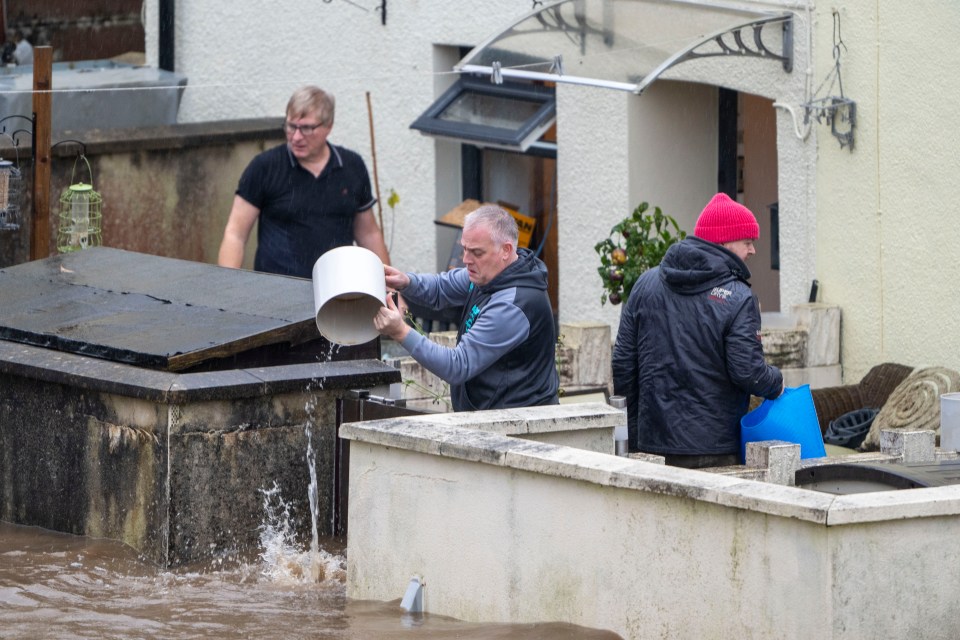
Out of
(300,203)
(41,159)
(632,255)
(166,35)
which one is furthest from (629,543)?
(166,35)

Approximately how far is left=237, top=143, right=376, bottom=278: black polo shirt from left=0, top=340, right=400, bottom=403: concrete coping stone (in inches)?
59.1

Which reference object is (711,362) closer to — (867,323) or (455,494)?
(455,494)

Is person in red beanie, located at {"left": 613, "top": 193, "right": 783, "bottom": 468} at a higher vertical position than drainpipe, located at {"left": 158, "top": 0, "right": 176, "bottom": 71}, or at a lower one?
lower

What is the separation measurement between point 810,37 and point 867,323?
157 cm

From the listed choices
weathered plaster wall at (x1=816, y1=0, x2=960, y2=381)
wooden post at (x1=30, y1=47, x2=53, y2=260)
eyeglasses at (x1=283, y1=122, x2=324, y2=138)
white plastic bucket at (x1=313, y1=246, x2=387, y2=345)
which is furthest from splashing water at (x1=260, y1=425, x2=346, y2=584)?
wooden post at (x1=30, y1=47, x2=53, y2=260)

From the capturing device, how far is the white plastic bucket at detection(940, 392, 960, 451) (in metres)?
6.55

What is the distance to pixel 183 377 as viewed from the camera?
6.47 metres

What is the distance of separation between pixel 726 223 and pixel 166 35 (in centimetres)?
913

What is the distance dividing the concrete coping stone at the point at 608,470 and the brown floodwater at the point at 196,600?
1.70 ft

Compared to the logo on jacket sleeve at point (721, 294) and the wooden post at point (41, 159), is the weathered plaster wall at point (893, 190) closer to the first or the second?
the logo on jacket sleeve at point (721, 294)

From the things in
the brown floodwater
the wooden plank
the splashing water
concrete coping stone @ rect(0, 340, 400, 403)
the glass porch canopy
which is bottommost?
the brown floodwater

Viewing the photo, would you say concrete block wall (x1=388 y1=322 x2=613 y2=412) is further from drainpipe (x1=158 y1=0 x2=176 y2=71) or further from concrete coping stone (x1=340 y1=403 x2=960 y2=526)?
drainpipe (x1=158 y1=0 x2=176 y2=71)

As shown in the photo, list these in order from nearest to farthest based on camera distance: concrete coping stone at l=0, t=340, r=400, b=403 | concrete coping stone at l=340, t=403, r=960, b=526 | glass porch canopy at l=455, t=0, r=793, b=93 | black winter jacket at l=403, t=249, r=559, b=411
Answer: concrete coping stone at l=340, t=403, r=960, b=526
black winter jacket at l=403, t=249, r=559, b=411
concrete coping stone at l=0, t=340, r=400, b=403
glass porch canopy at l=455, t=0, r=793, b=93

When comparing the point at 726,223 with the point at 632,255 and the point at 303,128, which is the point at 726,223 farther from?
the point at 632,255
